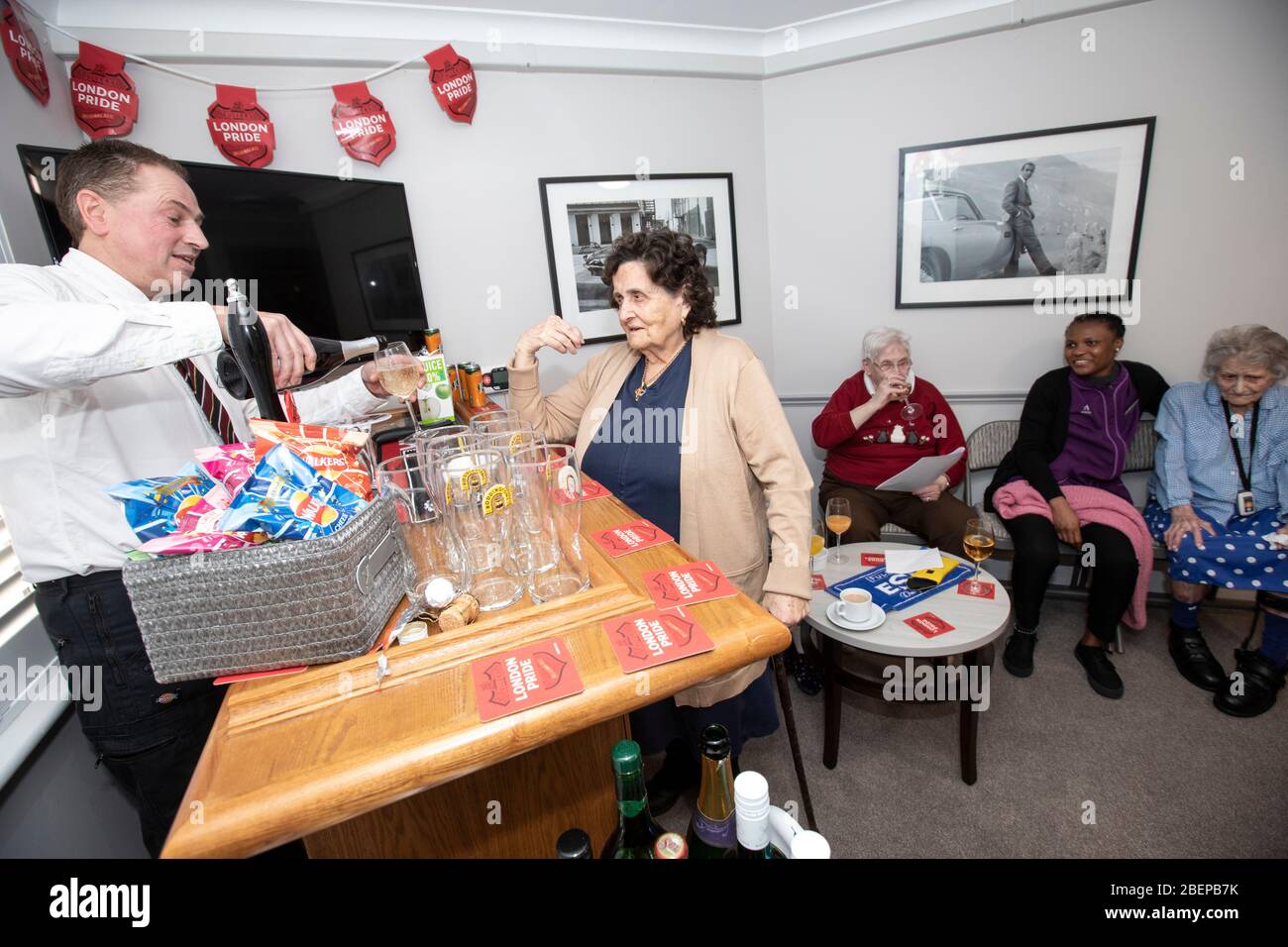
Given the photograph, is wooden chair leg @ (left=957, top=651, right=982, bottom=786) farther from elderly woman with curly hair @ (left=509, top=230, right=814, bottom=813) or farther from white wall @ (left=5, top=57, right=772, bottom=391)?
white wall @ (left=5, top=57, right=772, bottom=391)

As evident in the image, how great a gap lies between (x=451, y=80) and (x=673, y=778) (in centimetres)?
319

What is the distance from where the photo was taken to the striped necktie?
4.24 feet

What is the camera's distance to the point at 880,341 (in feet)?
9.84

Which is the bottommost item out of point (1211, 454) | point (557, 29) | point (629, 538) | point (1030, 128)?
point (1211, 454)

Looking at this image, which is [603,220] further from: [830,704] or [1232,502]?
[1232,502]

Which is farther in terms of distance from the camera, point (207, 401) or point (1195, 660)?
point (1195, 660)

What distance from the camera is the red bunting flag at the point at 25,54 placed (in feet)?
5.30

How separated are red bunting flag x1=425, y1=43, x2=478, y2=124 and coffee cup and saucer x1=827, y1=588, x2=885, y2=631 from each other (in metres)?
2.82

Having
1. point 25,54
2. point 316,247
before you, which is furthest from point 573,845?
point 25,54

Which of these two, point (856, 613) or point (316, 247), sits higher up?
point (316, 247)

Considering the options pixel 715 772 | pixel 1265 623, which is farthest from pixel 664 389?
pixel 1265 623

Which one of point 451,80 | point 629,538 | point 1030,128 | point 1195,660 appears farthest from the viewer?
point 1030,128

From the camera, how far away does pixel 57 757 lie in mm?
1313
